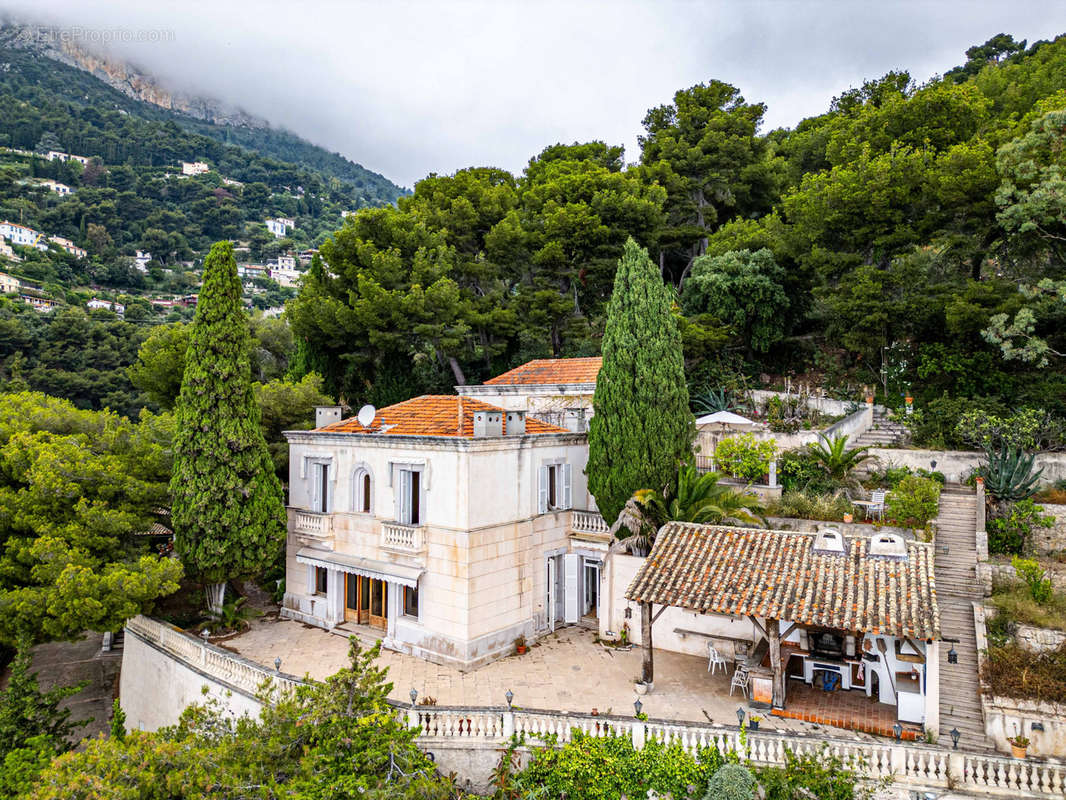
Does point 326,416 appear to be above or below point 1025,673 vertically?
above

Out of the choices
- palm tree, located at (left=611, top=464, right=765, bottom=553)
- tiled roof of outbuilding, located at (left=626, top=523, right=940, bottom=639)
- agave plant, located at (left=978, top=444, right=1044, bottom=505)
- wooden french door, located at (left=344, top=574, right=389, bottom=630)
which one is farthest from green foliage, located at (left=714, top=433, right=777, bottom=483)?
wooden french door, located at (left=344, top=574, right=389, bottom=630)

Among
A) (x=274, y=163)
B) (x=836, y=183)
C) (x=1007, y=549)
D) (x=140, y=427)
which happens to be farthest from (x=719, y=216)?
(x=274, y=163)

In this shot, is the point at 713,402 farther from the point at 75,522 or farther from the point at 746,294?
the point at 75,522

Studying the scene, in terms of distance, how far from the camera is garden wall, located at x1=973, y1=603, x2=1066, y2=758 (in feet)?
37.8

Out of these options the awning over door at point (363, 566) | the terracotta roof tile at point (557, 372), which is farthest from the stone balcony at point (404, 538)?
the terracotta roof tile at point (557, 372)

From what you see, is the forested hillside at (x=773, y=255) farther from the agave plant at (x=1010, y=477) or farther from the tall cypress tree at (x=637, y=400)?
the tall cypress tree at (x=637, y=400)

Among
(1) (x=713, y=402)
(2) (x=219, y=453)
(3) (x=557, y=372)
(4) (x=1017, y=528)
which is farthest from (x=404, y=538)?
(4) (x=1017, y=528)

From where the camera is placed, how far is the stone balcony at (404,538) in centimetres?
1723

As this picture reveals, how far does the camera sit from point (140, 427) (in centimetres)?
2184

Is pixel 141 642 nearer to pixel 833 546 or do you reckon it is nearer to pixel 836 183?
pixel 833 546

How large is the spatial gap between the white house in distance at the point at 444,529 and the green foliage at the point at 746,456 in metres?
5.43

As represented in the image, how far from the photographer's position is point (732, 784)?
10602mm

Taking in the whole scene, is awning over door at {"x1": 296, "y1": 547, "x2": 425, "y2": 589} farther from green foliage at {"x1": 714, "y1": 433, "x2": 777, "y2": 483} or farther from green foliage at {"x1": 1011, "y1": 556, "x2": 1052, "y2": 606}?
green foliage at {"x1": 1011, "y1": 556, "x2": 1052, "y2": 606}

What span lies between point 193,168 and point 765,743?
183769 mm
